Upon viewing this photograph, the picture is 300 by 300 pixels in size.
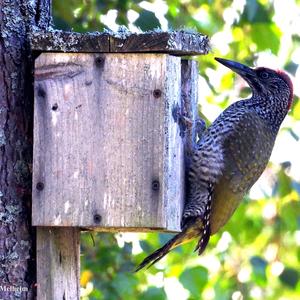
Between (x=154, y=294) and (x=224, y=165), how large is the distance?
1.14m

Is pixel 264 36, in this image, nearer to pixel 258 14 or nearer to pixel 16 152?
pixel 258 14

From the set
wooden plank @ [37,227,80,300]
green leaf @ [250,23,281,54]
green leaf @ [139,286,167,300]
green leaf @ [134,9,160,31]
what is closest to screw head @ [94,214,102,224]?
wooden plank @ [37,227,80,300]

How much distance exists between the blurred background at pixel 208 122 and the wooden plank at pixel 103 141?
113 cm

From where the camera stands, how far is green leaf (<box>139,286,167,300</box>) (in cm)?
567

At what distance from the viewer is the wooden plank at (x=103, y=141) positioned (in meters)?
3.96

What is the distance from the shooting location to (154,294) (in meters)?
5.70

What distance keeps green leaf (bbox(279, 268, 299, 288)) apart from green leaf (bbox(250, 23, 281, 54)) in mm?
1366

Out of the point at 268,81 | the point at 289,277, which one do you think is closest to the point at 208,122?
the point at 268,81

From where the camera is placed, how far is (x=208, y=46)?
13.8ft

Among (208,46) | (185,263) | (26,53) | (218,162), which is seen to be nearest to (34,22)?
(26,53)

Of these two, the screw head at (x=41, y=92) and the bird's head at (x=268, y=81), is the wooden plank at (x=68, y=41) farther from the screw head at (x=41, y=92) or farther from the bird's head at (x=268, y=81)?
the bird's head at (x=268, y=81)

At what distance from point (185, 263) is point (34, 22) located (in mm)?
3798

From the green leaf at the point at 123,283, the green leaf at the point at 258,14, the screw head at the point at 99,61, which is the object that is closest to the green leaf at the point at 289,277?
the green leaf at the point at 123,283

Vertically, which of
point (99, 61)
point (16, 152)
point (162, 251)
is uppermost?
point (99, 61)
